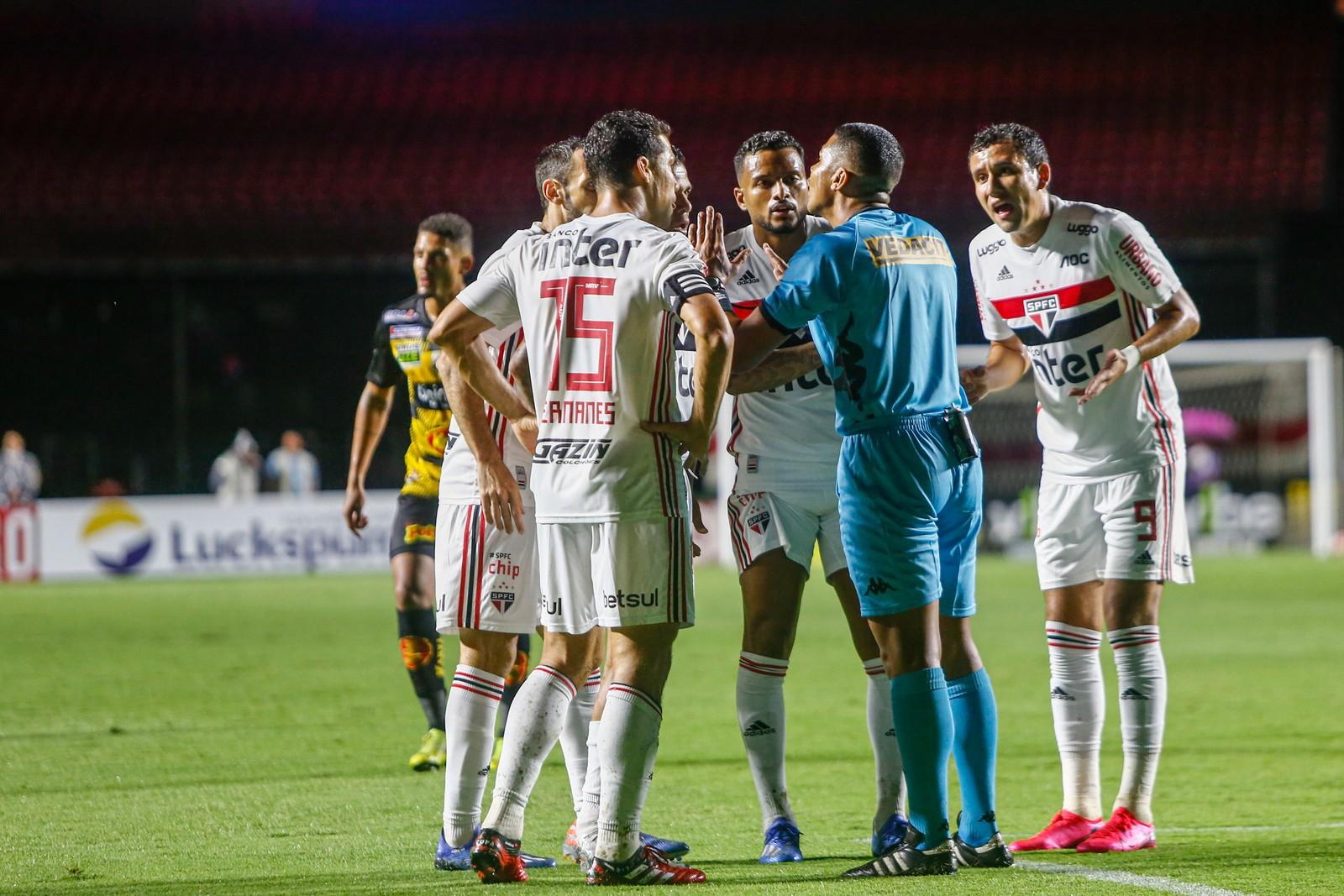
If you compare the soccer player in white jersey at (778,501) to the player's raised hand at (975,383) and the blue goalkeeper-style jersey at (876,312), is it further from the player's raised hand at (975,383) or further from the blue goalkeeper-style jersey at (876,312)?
the player's raised hand at (975,383)

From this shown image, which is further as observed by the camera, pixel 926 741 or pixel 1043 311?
pixel 1043 311

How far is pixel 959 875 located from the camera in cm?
438

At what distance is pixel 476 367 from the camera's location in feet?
14.6

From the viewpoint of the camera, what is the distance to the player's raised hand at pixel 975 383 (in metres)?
5.13

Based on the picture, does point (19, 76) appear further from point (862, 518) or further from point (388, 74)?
point (862, 518)

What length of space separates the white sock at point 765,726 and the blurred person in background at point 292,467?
57.7 ft

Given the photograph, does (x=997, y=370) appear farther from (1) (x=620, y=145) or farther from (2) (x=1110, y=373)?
(1) (x=620, y=145)

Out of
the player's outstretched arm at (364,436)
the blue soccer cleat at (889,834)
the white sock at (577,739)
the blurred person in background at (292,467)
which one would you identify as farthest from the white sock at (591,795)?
the blurred person in background at (292,467)

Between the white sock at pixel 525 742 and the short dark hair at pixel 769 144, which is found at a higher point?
the short dark hair at pixel 769 144

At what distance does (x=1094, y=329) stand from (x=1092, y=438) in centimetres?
36

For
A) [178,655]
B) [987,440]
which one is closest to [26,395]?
[178,655]

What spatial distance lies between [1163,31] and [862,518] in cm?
2831

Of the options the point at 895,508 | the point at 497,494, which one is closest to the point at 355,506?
the point at 497,494

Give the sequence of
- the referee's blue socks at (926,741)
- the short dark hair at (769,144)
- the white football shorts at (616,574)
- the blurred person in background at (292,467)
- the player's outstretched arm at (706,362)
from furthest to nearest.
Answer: the blurred person in background at (292,467), the short dark hair at (769,144), the referee's blue socks at (926,741), the white football shorts at (616,574), the player's outstretched arm at (706,362)
